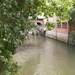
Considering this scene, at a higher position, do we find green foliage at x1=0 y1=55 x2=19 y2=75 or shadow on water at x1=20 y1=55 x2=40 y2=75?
green foliage at x1=0 y1=55 x2=19 y2=75

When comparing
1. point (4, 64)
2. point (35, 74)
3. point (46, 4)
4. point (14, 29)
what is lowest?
point (35, 74)

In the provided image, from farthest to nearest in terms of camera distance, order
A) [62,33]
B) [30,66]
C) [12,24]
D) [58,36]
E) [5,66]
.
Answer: [58,36]
[62,33]
[30,66]
[5,66]
[12,24]

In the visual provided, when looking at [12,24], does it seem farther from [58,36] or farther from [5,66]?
[58,36]

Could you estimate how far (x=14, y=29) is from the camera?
445cm

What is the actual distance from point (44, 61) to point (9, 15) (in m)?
7.68

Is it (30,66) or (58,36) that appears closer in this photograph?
(30,66)

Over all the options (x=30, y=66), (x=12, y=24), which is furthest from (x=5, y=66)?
(x=30, y=66)

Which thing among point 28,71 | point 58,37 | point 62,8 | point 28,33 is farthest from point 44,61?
point 58,37

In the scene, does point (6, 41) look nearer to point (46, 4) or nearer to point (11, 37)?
point (11, 37)

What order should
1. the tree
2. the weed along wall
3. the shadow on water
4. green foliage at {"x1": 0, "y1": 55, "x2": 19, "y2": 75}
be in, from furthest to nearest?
the weed along wall → the shadow on water → green foliage at {"x1": 0, "y1": 55, "x2": 19, "y2": 75} → the tree

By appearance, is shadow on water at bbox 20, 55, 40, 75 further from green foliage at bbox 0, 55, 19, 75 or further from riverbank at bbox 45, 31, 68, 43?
riverbank at bbox 45, 31, 68, 43

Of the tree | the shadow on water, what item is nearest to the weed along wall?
the shadow on water

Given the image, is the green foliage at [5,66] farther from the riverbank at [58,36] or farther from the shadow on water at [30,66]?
the riverbank at [58,36]

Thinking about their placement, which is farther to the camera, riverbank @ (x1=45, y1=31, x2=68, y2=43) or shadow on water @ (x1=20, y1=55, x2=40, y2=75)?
riverbank @ (x1=45, y1=31, x2=68, y2=43)
